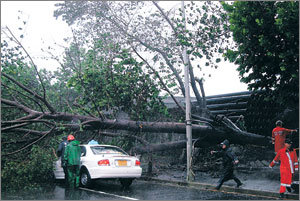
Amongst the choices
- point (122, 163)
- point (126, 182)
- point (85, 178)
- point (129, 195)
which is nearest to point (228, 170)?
point (129, 195)

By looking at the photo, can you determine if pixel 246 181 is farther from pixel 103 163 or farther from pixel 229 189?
pixel 103 163

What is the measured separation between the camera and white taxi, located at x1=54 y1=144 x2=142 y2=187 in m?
10.6

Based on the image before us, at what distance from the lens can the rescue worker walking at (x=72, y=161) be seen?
1087 centimetres

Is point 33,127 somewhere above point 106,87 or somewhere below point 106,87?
below

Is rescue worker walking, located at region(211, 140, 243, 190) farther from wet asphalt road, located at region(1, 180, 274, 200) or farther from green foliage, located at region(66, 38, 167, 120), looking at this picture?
green foliage, located at region(66, 38, 167, 120)

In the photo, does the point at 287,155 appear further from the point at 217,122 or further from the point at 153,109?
the point at 153,109

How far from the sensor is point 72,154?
429 inches

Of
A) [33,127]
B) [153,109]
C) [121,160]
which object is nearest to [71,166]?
[121,160]

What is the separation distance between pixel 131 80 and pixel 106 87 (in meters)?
1.06

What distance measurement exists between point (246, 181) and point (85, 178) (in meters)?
5.64

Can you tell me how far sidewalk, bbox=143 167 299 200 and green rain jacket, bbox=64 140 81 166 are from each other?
374 cm

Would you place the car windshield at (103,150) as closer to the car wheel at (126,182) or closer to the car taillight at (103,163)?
the car taillight at (103,163)

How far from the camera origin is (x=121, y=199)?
8.71 metres

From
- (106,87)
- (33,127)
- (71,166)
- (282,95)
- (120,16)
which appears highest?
(120,16)
